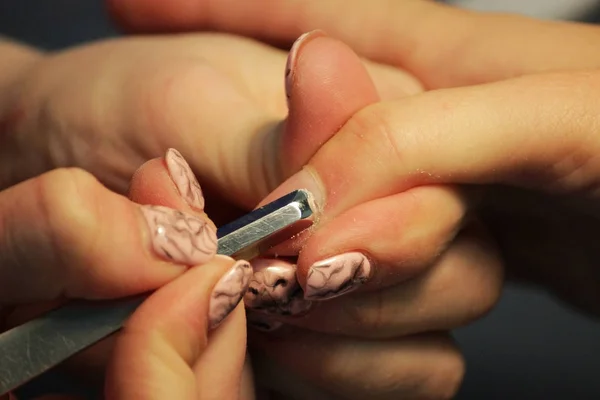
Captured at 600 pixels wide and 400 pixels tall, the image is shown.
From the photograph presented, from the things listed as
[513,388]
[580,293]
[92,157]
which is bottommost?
[513,388]

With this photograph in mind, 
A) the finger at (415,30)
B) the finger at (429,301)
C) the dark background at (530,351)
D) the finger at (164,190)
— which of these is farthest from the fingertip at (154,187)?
the dark background at (530,351)

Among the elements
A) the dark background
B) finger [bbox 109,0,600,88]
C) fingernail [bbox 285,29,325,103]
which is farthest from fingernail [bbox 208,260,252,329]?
the dark background

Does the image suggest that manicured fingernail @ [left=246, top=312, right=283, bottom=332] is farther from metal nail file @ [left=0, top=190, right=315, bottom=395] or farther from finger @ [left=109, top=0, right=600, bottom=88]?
finger @ [left=109, top=0, right=600, bottom=88]

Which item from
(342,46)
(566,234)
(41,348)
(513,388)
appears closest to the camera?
(41,348)

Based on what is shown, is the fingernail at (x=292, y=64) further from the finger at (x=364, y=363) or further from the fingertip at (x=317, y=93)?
the finger at (x=364, y=363)

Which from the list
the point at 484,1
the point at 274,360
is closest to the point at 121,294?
the point at 274,360

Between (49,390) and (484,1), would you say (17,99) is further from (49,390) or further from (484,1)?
(484,1)

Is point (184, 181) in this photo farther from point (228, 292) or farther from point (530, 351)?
point (530, 351)

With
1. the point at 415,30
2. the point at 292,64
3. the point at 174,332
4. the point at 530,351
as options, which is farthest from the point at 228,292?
the point at 530,351
